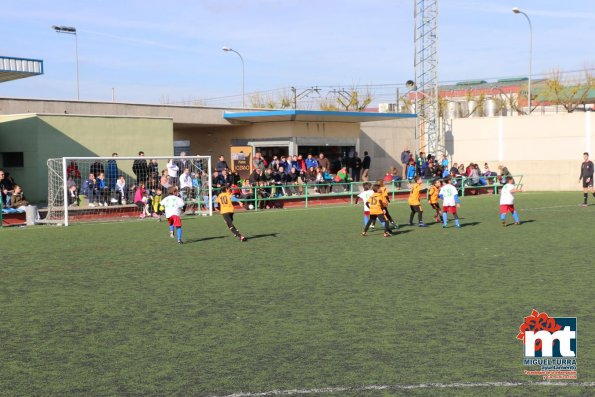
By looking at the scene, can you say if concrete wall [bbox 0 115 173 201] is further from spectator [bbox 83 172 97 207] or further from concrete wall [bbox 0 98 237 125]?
spectator [bbox 83 172 97 207]

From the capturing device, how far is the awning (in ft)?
115

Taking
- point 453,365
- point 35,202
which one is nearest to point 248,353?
point 453,365

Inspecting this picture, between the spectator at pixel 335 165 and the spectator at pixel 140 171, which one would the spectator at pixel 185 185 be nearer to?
the spectator at pixel 140 171

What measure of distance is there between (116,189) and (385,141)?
20.1 metres

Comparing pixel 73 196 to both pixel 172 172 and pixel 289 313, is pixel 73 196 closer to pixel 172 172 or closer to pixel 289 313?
pixel 172 172

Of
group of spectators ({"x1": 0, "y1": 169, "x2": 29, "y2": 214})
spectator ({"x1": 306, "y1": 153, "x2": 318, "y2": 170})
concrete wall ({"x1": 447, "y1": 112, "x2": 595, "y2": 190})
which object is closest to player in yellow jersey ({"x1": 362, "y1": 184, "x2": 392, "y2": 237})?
group of spectators ({"x1": 0, "y1": 169, "x2": 29, "y2": 214})

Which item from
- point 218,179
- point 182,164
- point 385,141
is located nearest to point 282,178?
point 218,179

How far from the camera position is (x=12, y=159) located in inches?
1123

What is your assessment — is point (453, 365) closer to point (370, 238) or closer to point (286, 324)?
point (286, 324)

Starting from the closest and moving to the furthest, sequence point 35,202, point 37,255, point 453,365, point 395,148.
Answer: point 453,365 < point 37,255 < point 35,202 < point 395,148

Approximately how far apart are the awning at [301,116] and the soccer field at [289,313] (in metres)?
17.7

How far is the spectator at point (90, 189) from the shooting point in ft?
84.2

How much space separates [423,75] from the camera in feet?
143

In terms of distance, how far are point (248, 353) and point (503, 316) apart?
10.6ft
